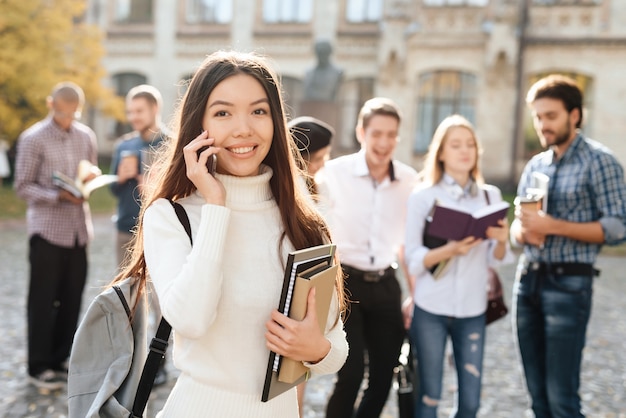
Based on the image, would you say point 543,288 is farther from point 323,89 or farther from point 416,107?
→ point 416,107

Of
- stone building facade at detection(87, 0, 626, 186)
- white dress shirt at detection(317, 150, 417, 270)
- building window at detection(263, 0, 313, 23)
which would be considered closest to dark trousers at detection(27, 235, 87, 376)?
white dress shirt at detection(317, 150, 417, 270)

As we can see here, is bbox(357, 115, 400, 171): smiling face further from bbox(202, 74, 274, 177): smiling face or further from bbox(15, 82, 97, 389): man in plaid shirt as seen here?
→ bbox(15, 82, 97, 389): man in plaid shirt

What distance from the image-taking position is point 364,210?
4297mm

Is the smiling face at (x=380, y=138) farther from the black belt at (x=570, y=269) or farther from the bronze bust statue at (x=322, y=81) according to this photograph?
the bronze bust statue at (x=322, y=81)

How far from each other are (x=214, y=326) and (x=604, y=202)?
2744mm

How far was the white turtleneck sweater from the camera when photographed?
1907 millimetres

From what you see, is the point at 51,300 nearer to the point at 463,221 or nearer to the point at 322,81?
the point at 463,221

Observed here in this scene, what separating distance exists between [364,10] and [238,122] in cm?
2441

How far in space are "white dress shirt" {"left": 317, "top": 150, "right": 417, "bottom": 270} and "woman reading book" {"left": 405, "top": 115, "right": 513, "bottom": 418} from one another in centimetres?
28

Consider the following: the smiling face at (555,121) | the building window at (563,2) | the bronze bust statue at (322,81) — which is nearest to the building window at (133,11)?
the building window at (563,2)

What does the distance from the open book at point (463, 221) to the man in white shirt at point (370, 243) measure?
1.70 ft

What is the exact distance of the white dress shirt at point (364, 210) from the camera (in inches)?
166

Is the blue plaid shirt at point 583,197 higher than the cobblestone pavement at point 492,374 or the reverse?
higher

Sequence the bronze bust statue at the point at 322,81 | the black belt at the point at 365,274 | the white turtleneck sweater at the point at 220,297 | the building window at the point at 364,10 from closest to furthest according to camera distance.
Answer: the white turtleneck sweater at the point at 220,297, the black belt at the point at 365,274, the bronze bust statue at the point at 322,81, the building window at the point at 364,10
